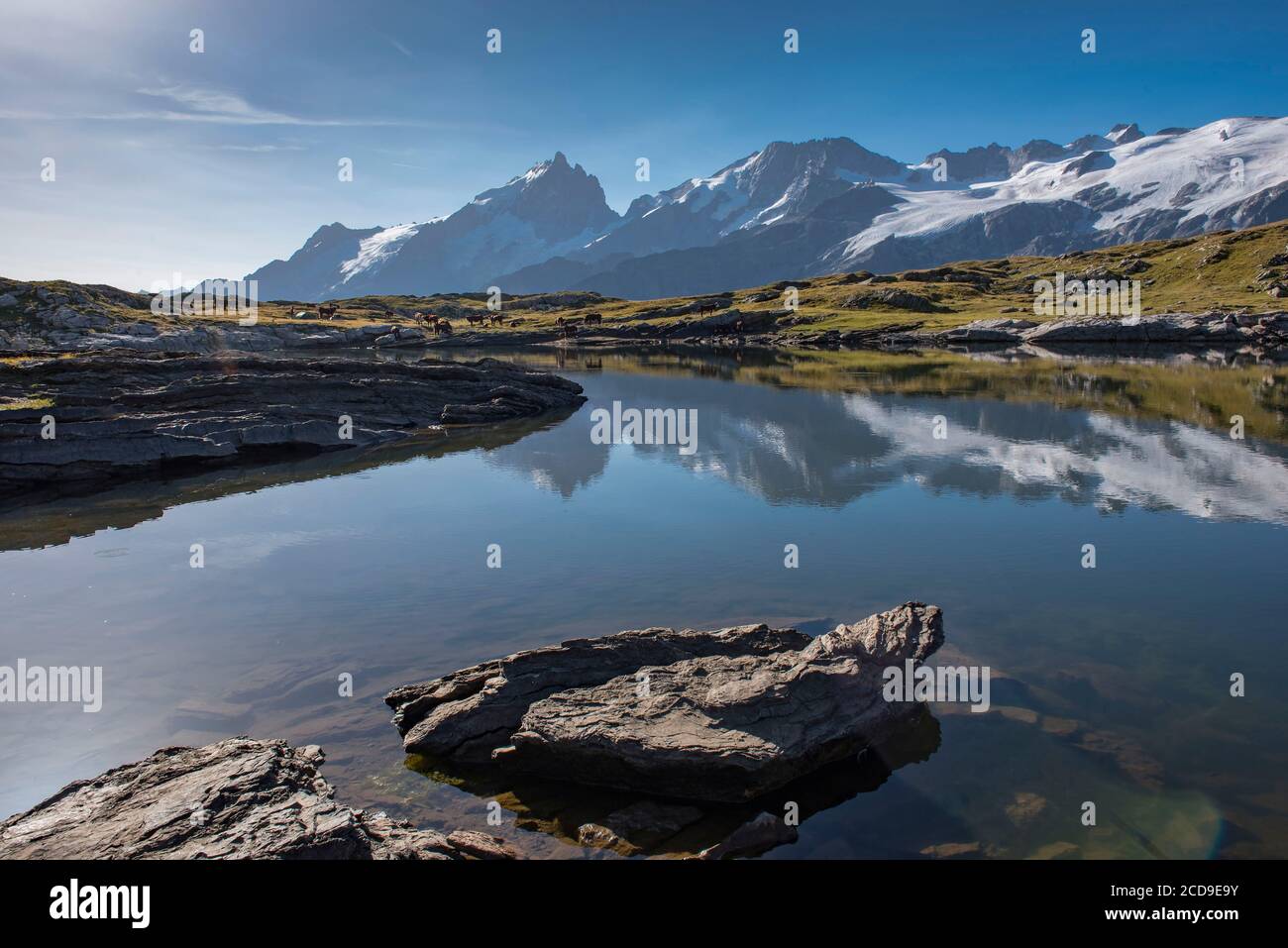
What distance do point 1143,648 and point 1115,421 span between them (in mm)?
43046

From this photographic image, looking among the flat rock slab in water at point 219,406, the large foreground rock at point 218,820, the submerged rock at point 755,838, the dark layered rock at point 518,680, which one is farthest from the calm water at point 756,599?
the flat rock slab in water at point 219,406

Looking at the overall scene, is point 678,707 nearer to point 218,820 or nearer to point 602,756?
point 602,756

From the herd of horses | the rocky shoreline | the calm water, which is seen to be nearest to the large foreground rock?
the rocky shoreline

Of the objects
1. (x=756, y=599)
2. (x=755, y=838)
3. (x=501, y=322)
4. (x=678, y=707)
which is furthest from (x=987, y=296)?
(x=755, y=838)

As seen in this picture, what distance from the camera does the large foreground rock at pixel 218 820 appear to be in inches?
407

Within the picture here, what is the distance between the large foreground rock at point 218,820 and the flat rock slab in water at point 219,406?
37.5 meters

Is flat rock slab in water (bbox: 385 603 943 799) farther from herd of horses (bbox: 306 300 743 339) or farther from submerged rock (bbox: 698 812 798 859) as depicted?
herd of horses (bbox: 306 300 743 339)

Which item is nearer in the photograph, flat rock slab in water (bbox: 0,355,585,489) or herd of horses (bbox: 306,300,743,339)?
flat rock slab in water (bbox: 0,355,585,489)

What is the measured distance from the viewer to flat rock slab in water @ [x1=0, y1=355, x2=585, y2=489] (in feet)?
139

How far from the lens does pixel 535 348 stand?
15912 cm

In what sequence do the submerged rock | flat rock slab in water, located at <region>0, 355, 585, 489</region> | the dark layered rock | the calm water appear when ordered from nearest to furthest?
1. the submerged rock
2. the calm water
3. the dark layered rock
4. flat rock slab in water, located at <region>0, 355, 585, 489</region>

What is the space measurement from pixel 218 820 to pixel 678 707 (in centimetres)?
835

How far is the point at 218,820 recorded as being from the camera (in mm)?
10984

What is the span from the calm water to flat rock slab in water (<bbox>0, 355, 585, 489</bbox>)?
13.0ft
